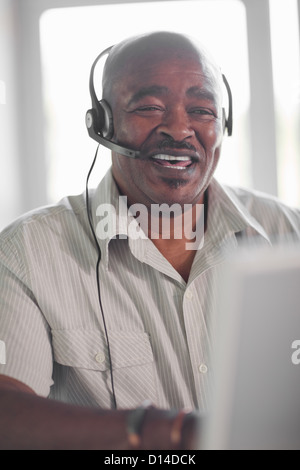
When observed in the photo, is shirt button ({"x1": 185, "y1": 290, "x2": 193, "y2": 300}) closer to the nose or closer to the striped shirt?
the striped shirt

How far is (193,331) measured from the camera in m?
1.22

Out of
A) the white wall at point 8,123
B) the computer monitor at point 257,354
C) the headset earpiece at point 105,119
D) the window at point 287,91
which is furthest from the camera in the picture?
the window at point 287,91

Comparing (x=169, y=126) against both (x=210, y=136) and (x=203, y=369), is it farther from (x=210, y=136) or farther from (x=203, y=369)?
(x=203, y=369)

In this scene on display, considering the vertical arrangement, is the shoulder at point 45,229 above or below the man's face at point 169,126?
below

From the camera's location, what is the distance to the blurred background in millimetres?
2359

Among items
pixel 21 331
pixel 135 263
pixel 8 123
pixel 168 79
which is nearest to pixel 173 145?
pixel 168 79

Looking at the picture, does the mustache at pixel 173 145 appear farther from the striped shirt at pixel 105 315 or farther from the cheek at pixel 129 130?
the striped shirt at pixel 105 315

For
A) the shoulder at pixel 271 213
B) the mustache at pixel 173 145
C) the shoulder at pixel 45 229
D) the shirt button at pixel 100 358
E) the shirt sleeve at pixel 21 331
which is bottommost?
the shirt button at pixel 100 358

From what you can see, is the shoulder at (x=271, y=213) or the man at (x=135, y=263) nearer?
the man at (x=135, y=263)

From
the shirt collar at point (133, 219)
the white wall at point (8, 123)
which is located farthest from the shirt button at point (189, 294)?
the white wall at point (8, 123)

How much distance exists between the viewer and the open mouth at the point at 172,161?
1.28 m

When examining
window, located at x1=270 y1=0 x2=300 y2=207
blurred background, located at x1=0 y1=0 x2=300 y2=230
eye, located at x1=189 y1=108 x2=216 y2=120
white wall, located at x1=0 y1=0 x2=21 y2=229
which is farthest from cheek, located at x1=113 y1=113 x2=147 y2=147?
window, located at x1=270 y1=0 x2=300 y2=207
